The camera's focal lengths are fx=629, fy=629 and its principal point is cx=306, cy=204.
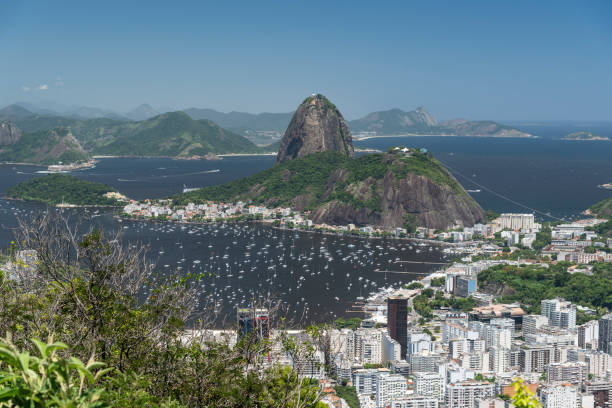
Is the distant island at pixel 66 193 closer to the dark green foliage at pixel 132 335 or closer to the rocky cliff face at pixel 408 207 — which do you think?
the rocky cliff face at pixel 408 207

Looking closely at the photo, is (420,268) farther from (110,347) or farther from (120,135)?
(120,135)

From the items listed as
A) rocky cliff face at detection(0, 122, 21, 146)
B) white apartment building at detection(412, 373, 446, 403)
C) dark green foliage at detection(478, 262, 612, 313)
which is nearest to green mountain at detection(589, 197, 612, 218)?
dark green foliage at detection(478, 262, 612, 313)

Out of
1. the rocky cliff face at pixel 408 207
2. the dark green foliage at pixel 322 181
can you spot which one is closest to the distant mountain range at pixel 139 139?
the dark green foliage at pixel 322 181

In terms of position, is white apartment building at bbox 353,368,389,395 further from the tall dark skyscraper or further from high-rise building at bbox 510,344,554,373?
high-rise building at bbox 510,344,554,373

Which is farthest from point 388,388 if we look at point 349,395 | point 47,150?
point 47,150

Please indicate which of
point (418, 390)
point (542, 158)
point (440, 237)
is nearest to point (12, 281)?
point (418, 390)

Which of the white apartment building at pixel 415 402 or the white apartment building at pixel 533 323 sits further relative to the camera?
the white apartment building at pixel 533 323
